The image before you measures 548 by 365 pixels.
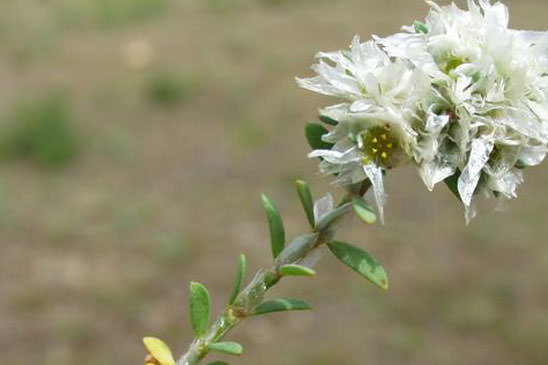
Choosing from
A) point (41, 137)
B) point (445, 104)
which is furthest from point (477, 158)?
point (41, 137)

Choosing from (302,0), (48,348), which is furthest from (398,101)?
(302,0)

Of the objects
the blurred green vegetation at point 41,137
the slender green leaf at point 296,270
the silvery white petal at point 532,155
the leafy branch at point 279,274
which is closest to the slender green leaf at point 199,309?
the leafy branch at point 279,274

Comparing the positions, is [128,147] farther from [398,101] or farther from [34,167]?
[398,101]

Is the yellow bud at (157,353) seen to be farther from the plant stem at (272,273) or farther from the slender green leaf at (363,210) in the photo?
the slender green leaf at (363,210)

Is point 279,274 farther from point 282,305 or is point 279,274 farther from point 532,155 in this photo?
point 532,155

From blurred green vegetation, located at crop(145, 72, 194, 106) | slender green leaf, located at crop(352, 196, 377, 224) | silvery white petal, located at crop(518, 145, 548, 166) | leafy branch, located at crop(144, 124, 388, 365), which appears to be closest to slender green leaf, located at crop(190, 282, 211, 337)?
leafy branch, located at crop(144, 124, 388, 365)

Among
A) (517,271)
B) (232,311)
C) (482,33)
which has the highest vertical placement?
(482,33)
